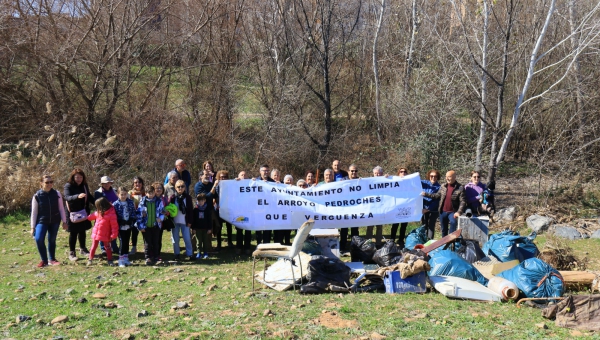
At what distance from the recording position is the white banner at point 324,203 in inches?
439

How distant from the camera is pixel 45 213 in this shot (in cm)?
987

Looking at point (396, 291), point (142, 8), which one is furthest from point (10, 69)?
point (396, 291)

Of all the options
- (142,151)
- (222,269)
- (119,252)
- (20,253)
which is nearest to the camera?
(222,269)

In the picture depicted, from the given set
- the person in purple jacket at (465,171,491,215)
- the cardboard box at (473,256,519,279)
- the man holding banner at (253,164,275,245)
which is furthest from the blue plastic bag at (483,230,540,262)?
the man holding banner at (253,164,275,245)

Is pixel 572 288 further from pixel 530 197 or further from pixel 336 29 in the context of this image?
pixel 336 29

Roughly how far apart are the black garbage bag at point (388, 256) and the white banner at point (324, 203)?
1972 millimetres

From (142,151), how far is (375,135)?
8.89 meters

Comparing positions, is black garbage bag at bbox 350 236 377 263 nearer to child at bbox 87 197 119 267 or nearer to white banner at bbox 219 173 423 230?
white banner at bbox 219 173 423 230

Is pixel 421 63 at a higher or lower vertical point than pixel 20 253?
higher

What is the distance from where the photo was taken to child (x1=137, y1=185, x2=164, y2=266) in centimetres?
1005

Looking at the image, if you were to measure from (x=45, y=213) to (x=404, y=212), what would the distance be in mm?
6904

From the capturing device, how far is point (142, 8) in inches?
733

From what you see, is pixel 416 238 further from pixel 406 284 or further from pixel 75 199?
pixel 75 199

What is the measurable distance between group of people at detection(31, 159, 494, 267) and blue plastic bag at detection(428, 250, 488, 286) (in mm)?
2191
